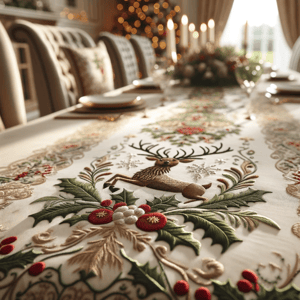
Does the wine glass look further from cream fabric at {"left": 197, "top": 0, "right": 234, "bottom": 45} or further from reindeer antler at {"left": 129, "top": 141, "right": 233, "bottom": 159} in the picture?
cream fabric at {"left": 197, "top": 0, "right": 234, "bottom": 45}

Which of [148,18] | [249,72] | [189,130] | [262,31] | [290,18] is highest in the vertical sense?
[148,18]

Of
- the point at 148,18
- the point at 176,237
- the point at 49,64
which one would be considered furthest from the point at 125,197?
the point at 148,18

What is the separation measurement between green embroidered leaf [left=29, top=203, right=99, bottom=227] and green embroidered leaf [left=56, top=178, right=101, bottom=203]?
0.07 feet

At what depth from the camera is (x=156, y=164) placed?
596 millimetres

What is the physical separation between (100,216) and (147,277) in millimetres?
129

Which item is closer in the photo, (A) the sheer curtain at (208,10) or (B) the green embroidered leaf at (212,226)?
(B) the green embroidered leaf at (212,226)

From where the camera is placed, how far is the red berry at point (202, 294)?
0.27 meters

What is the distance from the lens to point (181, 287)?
28 centimetres

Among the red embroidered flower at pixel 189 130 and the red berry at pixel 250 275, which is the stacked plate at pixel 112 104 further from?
the red berry at pixel 250 275

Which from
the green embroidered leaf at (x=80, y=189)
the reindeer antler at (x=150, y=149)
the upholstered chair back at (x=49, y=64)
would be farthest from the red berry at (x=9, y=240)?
the upholstered chair back at (x=49, y=64)

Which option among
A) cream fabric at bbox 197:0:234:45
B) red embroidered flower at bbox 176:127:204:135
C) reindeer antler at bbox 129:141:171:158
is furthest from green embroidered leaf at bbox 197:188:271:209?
cream fabric at bbox 197:0:234:45

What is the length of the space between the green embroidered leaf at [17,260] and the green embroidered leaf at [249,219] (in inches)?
10.1

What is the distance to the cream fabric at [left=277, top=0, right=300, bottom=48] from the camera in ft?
15.8

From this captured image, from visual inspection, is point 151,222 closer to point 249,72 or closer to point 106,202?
point 106,202
